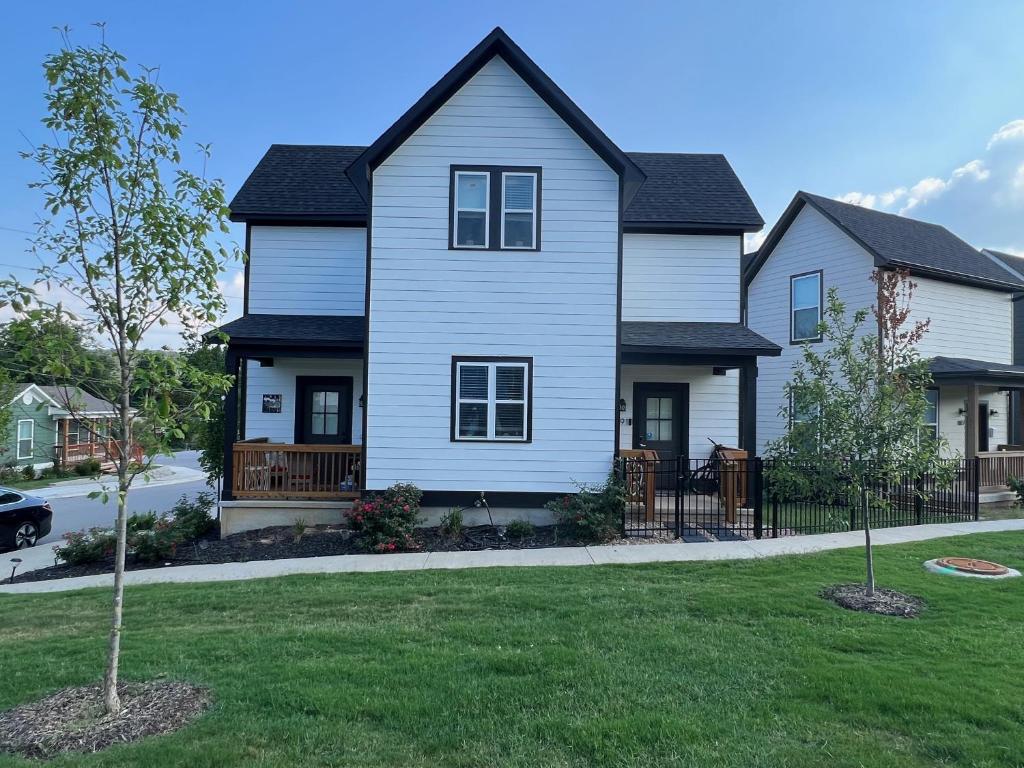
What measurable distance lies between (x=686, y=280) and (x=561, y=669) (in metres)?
10.1

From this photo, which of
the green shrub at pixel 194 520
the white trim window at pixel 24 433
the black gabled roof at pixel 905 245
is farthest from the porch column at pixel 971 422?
the white trim window at pixel 24 433

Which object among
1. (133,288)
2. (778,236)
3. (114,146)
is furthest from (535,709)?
(778,236)

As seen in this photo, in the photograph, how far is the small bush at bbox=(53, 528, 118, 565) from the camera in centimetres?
984

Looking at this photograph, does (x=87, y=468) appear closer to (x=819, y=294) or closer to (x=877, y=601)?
(x=819, y=294)

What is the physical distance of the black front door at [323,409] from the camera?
13039 mm

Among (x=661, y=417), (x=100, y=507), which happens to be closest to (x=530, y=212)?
(x=661, y=417)

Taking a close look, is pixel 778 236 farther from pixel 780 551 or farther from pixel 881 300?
pixel 780 551

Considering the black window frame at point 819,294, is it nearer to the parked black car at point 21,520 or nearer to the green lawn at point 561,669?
the green lawn at point 561,669

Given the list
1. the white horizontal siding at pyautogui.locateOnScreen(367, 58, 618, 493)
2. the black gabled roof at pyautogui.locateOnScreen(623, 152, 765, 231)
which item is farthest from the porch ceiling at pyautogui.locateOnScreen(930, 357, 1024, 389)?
the white horizontal siding at pyautogui.locateOnScreen(367, 58, 618, 493)

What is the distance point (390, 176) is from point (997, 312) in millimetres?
17551

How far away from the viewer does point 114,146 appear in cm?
431

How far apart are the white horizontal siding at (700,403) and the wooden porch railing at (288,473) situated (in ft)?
19.4

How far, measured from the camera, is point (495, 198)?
10.8 m

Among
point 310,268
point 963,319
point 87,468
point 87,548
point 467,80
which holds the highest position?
point 467,80
